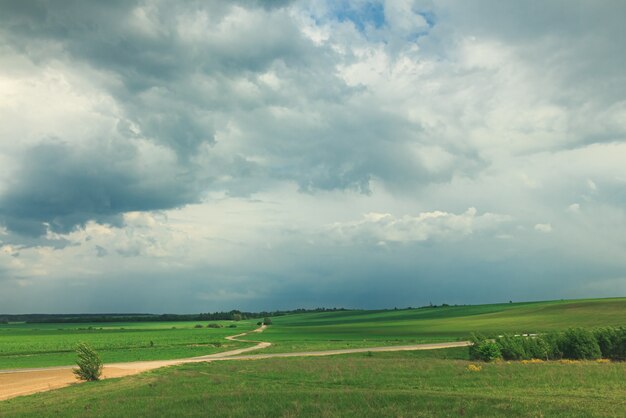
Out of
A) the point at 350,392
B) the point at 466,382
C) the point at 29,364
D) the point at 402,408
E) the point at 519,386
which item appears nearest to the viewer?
the point at 402,408

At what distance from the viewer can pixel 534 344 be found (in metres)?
57.2

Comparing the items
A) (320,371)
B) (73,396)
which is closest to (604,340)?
(320,371)

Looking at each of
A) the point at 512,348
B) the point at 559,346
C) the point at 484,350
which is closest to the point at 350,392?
the point at 484,350

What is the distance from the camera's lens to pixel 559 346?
57500mm

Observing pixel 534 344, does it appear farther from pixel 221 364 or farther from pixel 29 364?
pixel 29 364

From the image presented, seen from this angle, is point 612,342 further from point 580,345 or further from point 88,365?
point 88,365

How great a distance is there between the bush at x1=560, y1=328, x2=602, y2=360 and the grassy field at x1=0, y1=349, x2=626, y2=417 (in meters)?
12.7

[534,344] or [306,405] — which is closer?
[306,405]

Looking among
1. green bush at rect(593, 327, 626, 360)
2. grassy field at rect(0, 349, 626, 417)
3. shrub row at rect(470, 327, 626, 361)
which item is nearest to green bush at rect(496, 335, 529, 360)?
shrub row at rect(470, 327, 626, 361)

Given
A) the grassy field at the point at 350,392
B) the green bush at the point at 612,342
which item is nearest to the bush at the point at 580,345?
the green bush at the point at 612,342

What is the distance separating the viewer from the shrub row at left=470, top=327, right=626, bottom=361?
5581 centimetres

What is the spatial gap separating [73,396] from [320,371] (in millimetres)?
20702

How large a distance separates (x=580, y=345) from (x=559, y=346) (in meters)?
2.19

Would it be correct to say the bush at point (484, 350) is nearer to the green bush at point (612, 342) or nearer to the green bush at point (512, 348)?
the green bush at point (512, 348)
